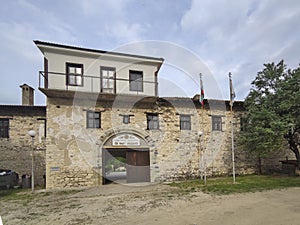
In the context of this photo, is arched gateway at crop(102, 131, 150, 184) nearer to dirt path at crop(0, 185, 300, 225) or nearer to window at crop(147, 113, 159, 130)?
window at crop(147, 113, 159, 130)

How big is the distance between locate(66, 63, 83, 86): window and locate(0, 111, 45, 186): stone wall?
13.0ft

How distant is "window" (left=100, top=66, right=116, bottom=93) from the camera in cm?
1272

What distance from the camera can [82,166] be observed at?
38.9 feet

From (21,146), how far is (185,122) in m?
11.1

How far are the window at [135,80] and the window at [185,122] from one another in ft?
11.7

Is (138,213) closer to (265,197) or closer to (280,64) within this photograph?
(265,197)

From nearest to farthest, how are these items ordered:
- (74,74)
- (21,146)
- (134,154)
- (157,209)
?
(157,209) → (74,74) → (134,154) → (21,146)

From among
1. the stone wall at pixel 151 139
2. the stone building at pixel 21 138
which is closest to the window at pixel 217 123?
the stone wall at pixel 151 139

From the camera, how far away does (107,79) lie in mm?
12820

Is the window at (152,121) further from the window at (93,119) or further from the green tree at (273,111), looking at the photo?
the green tree at (273,111)

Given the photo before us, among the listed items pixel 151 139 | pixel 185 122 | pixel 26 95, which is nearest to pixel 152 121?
pixel 151 139

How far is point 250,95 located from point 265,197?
7.94 meters

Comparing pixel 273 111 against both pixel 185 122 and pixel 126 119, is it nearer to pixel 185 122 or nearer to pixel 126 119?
pixel 185 122

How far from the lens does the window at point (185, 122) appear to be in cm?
1429
